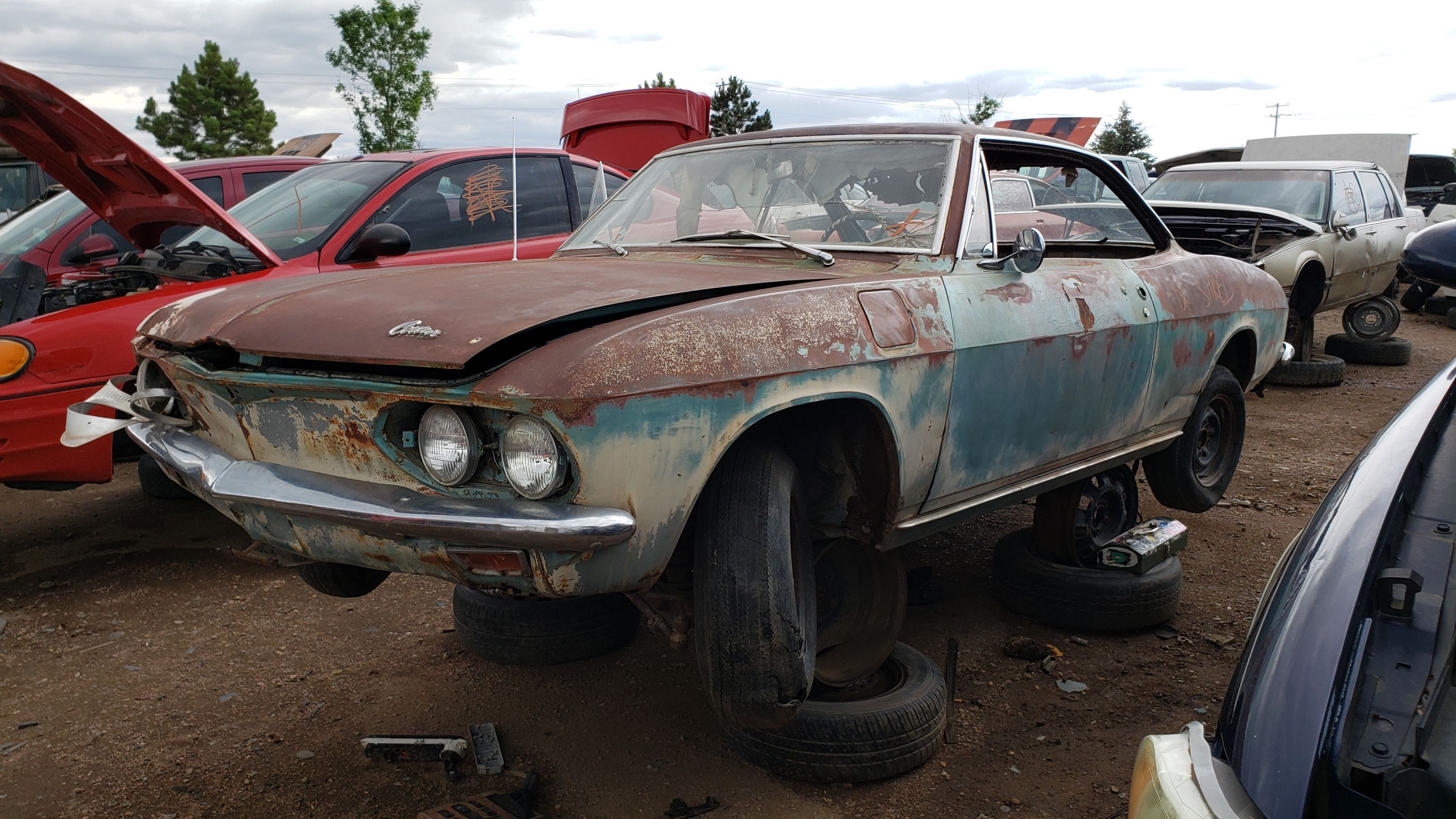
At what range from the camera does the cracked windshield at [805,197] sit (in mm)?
3045

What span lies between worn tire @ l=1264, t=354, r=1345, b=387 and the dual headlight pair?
7.74 metres

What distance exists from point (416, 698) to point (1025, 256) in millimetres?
2288

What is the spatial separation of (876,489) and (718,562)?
0.60 meters

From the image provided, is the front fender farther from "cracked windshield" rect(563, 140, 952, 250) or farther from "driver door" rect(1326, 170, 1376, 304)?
"driver door" rect(1326, 170, 1376, 304)

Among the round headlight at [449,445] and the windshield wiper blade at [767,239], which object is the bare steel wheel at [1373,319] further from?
the round headlight at [449,445]

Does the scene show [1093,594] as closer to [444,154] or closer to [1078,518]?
[1078,518]

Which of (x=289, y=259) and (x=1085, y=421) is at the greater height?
(x=289, y=259)

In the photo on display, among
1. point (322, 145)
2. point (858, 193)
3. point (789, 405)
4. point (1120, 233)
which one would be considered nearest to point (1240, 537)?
point (1120, 233)

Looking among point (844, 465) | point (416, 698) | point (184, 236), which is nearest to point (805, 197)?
point (844, 465)

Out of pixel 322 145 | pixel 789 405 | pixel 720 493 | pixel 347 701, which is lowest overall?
pixel 347 701

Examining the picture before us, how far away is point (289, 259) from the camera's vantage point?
14.9ft

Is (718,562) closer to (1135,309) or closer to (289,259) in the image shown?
(1135,309)

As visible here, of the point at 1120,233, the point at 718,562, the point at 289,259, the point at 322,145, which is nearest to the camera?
the point at 718,562

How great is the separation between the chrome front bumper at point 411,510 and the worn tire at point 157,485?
9.25ft
